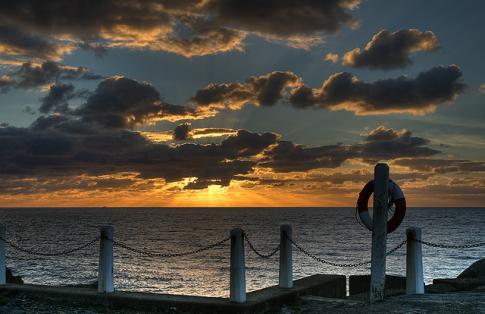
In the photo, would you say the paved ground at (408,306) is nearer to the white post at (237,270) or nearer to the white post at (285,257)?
the white post at (285,257)

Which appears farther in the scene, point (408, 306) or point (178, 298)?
point (178, 298)

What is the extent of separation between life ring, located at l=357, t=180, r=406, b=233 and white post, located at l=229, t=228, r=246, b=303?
3389 mm

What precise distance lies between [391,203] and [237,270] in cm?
396

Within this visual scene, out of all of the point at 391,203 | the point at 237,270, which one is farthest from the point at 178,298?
the point at 391,203

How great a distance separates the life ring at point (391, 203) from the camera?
11.8 metres

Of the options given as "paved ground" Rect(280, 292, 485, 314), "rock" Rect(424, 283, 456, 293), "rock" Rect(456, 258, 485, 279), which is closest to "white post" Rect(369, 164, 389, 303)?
"paved ground" Rect(280, 292, 485, 314)

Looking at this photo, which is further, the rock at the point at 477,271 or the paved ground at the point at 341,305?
the rock at the point at 477,271

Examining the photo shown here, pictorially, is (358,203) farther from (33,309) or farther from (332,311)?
(33,309)

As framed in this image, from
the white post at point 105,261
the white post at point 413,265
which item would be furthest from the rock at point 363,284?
the white post at point 105,261

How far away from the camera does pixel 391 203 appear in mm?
11852

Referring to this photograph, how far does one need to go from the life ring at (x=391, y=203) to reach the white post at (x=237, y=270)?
3389mm

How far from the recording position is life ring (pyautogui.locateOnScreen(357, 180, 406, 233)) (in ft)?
38.7

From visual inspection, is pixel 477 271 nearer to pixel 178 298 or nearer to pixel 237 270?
pixel 237 270

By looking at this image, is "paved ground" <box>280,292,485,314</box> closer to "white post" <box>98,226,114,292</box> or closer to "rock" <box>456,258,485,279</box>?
"white post" <box>98,226,114,292</box>
